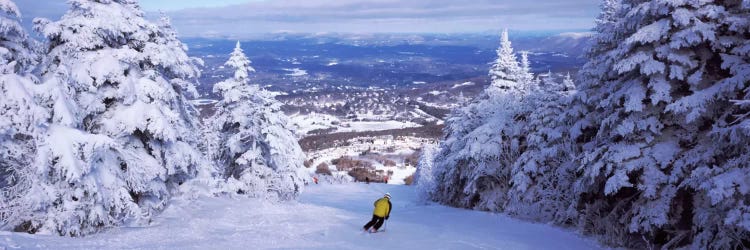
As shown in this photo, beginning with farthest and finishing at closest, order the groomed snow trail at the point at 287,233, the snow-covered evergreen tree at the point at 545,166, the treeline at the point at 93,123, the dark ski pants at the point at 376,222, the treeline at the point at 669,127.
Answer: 1. the snow-covered evergreen tree at the point at 545,166
2. the dark ski pants at the point at 376,222
3. the groomed snow trail at the point at 287,233
4. the treeline at the point at 93,123
5. the treeline at the point at 669,127

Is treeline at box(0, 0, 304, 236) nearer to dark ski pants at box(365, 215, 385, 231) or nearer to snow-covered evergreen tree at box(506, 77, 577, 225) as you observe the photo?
dark ski pants at box(365, 215, 385, 231)

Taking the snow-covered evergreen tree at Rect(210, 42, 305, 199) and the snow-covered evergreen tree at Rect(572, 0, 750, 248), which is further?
the snow-covered evergreen tree at Rect(210, 42, 305, 199)

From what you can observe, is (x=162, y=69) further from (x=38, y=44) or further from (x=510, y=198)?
(x=510, y=198)

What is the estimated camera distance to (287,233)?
46.1ft

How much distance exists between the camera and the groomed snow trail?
11688 millimetres

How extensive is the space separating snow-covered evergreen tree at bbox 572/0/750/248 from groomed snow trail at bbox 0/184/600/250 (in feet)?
8.18

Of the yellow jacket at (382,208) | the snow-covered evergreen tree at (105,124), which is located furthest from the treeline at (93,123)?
the yellow jacket at (382,208)

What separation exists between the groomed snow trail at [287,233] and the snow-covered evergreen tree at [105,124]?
783 mm

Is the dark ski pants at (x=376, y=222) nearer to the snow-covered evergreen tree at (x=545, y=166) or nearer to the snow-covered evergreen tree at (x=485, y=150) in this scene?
the snow-covered evergreen tree at (x=545, y=166)

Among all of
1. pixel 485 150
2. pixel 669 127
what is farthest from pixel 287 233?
pixel 485 150

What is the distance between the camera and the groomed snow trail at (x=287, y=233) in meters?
11.7

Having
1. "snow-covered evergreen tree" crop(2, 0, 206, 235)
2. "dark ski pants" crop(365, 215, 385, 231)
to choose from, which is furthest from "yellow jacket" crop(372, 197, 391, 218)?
"snow-covered evergreen tree" crop(2, 0, 206, 235)

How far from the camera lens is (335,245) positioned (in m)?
12.5

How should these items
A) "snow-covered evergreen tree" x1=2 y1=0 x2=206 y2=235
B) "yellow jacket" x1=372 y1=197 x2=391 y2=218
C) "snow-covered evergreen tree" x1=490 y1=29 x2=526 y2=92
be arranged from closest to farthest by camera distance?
"snow-covered evergreen tree" x1=2 y1=0 x2=206 y2=235, "yellow jacket" x1=372 y1=197 x2=391 y2=218, "snow-covered evergreen tree" x1=490 y1=29 x2=526 y2=92
